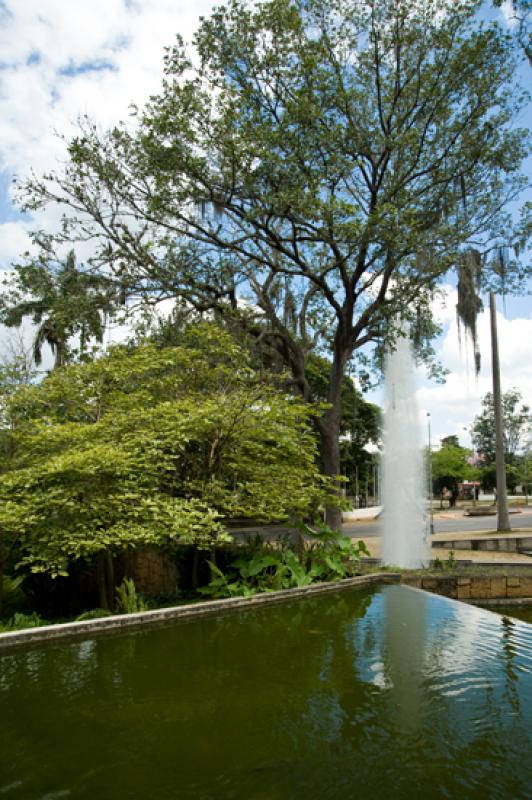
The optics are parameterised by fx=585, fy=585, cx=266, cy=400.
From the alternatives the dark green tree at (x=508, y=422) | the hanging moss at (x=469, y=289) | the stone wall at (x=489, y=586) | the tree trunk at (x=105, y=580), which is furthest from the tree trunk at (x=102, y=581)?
the dark green tree at (x=508, y=422)

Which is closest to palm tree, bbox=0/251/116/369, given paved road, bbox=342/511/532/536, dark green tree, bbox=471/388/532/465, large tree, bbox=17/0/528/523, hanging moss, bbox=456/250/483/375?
large tree, bbox=17/0/528/523

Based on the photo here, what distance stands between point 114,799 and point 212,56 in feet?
46.0

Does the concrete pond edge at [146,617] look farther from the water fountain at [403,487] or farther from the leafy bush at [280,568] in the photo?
the water fountain at [403,487]

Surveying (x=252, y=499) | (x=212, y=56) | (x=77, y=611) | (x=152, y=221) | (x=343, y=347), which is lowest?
(x=77, y=611)

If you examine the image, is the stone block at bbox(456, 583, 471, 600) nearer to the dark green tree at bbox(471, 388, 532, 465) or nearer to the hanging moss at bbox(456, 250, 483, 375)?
the hanging moss at bbox(456, 250, 483, 375)

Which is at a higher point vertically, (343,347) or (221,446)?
(343,347)

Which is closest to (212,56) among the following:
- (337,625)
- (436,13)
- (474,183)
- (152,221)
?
(152,221)

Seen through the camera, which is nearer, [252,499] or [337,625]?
[337,625]

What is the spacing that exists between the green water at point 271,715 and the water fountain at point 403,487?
5.57m

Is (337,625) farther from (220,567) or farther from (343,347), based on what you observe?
(343,347)

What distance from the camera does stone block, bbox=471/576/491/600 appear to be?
9.16 m

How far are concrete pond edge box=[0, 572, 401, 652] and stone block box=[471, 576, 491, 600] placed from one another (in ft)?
6.32

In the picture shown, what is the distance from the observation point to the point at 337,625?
647cm

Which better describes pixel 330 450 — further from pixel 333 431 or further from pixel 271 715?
pixel 271 715
